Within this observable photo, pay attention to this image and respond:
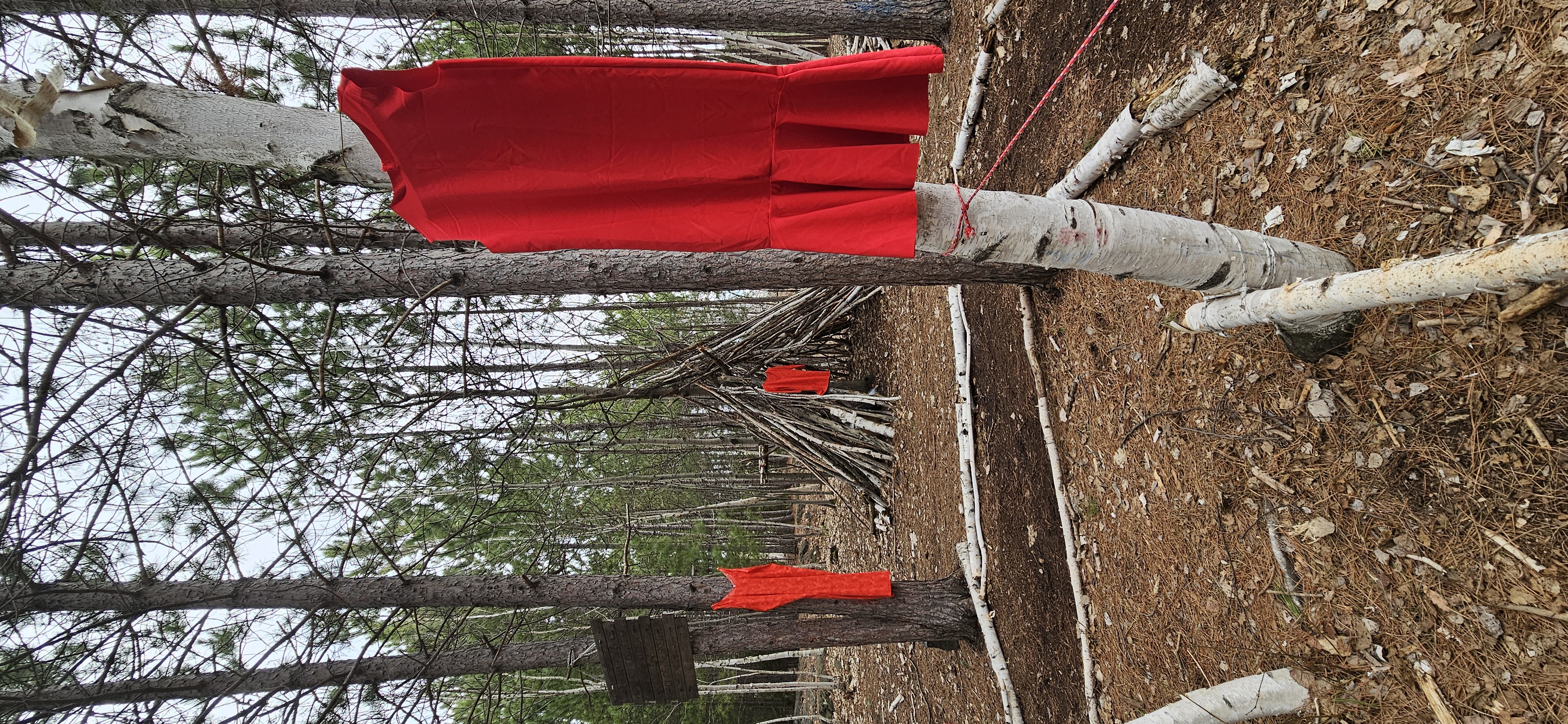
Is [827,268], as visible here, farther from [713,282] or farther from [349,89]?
[349,89]

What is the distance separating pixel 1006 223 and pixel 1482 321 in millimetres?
1462

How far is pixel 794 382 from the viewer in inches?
314

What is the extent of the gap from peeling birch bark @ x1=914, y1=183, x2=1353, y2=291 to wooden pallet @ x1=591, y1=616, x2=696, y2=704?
3.45 metres

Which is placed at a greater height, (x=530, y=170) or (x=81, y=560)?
(x=530, y=170)

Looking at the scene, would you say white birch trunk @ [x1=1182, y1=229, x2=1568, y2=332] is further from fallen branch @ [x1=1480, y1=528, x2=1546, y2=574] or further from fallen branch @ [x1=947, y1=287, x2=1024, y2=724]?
fallen branch @ [x1=947, y1=287, x2=1024, y2=724]

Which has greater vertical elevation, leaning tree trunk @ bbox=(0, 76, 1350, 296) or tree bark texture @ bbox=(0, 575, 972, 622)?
leaning tree trunk @ bbox=(0, 76, 1350, 296)

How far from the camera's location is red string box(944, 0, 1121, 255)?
94.1 inches

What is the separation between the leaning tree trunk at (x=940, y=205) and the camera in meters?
2.15

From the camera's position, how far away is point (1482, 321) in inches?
86.2

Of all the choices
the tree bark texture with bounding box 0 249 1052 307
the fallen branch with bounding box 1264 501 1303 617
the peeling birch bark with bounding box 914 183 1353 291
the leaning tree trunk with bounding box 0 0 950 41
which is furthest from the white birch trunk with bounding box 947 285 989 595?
the peeling birch bark with bounding box 914 183 1353 291

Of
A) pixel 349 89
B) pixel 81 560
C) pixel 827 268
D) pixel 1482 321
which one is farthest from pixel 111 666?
pixel 1482 321

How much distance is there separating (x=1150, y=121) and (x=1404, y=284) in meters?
1.65

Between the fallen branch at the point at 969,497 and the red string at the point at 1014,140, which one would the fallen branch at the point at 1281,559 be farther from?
the fallen branch at the point at 969,497

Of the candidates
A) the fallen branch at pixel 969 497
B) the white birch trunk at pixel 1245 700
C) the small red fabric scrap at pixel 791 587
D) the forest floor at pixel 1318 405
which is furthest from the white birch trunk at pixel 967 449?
the white birch trunk at pixel 1245 700
